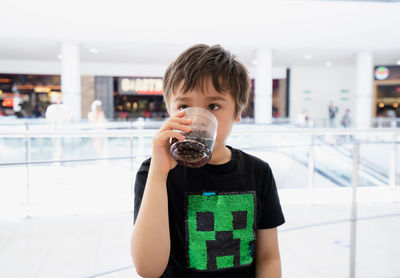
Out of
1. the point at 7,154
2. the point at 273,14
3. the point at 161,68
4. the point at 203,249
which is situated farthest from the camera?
the point at 161,68

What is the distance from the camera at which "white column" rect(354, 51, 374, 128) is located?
38.0ft

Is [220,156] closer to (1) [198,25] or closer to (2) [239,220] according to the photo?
(2) [239,220]

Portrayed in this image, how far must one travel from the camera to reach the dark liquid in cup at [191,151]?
733mm

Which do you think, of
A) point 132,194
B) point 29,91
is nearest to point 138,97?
point 29,91

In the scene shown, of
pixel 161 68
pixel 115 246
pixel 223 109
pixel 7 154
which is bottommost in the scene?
pixel 115 246

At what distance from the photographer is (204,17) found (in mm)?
8703

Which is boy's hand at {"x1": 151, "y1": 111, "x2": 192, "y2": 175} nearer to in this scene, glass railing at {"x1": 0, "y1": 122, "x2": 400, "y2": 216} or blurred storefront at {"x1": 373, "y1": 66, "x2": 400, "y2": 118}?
glass railing at {"x1": 0, "y1": 122, "x2": 400, "y2": 216}

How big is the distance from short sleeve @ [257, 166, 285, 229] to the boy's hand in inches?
11.1

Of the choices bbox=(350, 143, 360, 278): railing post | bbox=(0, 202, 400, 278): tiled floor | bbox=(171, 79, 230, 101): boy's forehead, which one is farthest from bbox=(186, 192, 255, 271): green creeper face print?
bbox=(350, 143, 360, 278): railing post

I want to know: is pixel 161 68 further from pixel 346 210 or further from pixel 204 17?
pixel 346 210

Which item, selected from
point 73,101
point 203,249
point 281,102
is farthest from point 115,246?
point 281,102

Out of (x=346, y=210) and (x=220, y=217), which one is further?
(x=346, y=210)

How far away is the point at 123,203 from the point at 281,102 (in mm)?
14257

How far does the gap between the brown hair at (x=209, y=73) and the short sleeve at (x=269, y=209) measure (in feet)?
→ 0.68
